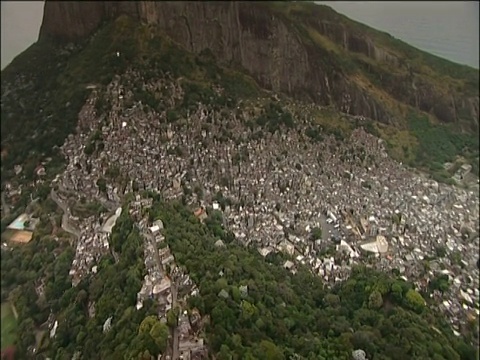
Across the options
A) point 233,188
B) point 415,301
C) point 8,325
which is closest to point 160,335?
point 8,325

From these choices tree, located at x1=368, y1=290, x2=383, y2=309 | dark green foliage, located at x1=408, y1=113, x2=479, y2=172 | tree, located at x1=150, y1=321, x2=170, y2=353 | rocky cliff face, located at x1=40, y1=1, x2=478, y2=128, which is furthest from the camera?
dark green foliage, located at x1=408, y1=113, x2=479, y2=172

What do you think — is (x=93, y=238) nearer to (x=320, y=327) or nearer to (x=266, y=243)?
(x=266, y=243)

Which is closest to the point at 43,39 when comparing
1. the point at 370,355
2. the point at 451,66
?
the point at 370,355

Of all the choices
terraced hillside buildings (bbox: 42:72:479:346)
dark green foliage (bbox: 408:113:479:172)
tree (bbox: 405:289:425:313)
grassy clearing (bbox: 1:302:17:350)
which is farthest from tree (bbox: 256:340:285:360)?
dark green foliage (bbox: 408:113:479:172)

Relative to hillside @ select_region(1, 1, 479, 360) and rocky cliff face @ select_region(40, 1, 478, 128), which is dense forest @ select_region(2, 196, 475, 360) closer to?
hillside @ select_region(1, 1, 479, 360)

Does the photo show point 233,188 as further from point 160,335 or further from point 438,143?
point 438,143
